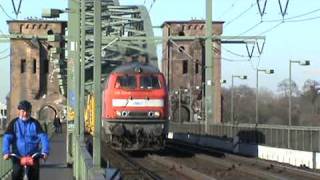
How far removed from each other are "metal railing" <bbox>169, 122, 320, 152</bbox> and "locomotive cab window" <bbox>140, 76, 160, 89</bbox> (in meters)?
5.97

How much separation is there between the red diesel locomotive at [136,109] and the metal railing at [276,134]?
5.45m

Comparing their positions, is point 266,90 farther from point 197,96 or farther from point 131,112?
point 131,112

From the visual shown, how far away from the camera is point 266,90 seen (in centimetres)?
13725

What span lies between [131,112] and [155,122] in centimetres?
114

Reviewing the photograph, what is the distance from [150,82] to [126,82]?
1044 millimetres

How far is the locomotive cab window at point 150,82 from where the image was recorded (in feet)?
109

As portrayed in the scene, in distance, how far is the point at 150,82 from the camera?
33344 mm

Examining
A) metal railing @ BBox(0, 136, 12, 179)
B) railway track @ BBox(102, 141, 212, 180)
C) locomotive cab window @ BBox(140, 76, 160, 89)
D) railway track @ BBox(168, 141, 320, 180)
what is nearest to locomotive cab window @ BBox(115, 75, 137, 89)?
locomotive cab window @ BBox(140, 76, 160, 89)

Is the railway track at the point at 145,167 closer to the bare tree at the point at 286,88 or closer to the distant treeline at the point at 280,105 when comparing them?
the distant treeline at the point at 280,105

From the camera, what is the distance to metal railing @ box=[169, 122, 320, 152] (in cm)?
3041

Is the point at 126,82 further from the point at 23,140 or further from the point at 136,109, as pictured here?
the point at 23,140

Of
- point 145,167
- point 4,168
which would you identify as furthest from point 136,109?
point 4,168

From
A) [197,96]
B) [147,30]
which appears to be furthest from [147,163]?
[197,96]

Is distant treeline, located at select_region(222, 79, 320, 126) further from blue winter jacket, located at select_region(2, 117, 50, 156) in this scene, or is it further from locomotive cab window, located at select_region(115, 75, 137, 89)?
blue winter jacket, located at select_region(2, 117, 50, 156)
